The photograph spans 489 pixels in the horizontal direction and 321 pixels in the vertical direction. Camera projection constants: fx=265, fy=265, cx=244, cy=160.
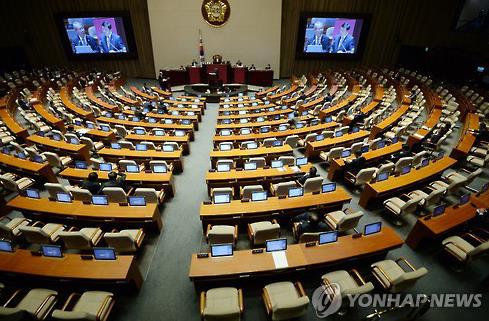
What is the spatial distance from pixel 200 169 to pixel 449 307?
24.2 feet

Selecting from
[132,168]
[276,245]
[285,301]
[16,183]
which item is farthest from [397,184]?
[16,183]

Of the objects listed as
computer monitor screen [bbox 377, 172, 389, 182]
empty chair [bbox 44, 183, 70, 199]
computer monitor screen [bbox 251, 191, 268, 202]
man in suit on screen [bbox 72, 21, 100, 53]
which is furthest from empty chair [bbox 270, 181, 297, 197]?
man in suit on screen [bbox 72, 21, 100, 53]

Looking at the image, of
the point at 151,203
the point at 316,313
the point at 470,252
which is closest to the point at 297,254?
the point at 316,313

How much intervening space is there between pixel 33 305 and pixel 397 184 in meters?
8.15

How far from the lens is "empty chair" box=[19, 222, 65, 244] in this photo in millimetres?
5449

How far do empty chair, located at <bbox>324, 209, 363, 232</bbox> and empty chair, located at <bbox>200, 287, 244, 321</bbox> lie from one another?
272 cm

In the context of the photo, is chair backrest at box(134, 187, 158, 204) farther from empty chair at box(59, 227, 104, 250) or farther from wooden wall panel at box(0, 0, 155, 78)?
wooden wall panel at box(0, 0, 155, 78)

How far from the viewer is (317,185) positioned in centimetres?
692

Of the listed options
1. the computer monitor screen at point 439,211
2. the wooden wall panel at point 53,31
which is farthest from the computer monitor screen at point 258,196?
the wooden wall panel at point 53,31

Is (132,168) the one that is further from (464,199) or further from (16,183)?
(464,199)

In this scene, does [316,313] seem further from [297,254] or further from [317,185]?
[317,185]

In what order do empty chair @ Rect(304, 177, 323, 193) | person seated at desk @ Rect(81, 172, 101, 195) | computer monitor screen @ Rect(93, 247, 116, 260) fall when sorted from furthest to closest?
person seated at desk @ Rect(81, 172, 101, 195) → empty chair @ Rect(304, 177, 323, 193) → computer monitor screen @ Rect(93, 247, 116, 260)

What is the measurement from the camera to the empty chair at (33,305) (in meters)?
4.04

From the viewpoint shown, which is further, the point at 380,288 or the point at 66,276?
the point at 380,288
